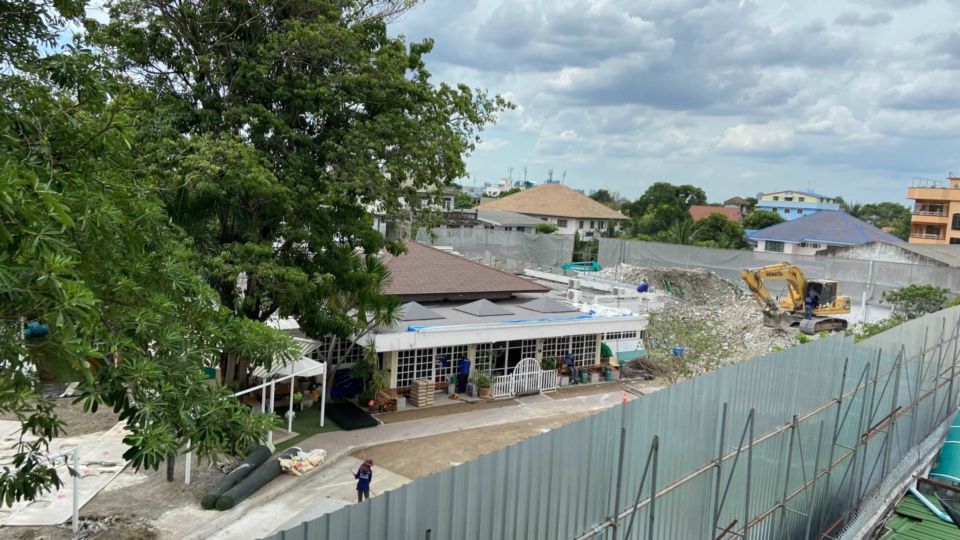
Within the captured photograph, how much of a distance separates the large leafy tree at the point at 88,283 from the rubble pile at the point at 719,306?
17.4 metres

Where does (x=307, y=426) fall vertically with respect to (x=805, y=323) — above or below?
below

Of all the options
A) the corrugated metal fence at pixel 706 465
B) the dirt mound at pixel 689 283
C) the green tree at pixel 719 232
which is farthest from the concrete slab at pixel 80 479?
the green tree at pixel 719 232

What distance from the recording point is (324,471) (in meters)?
15.1

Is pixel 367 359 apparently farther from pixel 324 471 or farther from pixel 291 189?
pixel 291 189

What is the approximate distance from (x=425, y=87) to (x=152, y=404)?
491 inches

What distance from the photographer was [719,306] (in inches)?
1436

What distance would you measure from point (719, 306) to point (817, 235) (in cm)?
2997

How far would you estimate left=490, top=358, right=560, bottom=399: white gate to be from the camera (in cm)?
2177

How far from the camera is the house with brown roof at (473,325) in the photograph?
2045cm

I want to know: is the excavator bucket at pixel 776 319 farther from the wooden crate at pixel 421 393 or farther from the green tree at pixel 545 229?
the green tree at pixel 545 229

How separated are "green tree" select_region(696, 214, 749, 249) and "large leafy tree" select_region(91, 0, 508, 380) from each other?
52463mm

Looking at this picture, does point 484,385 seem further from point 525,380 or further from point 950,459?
point 950,459

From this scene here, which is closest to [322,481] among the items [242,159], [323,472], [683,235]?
[323,472]

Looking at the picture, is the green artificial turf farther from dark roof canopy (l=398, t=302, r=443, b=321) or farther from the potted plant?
the potted plant
